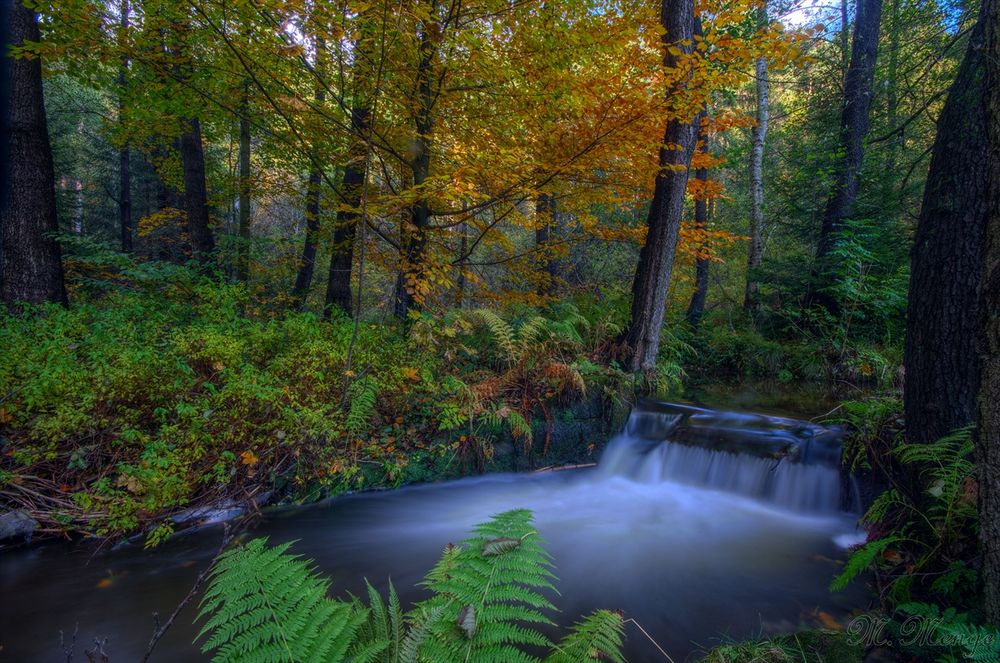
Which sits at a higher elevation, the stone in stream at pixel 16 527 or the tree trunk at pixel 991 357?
the tree trunk at pixel 991 357

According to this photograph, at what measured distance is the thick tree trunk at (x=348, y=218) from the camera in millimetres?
5512

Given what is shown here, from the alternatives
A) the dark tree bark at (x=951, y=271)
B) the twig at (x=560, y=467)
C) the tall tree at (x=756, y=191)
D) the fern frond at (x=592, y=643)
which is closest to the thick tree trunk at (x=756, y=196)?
the tall tree at (x=756, y=191)

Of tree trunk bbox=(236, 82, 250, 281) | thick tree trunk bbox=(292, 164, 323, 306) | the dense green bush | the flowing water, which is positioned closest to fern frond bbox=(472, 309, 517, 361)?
the dense green bush

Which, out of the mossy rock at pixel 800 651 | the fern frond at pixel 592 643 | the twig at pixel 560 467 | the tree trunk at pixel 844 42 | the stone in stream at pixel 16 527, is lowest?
the twig at pixel 560 467

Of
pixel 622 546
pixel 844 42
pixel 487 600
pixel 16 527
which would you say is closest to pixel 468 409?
pixel 622 546

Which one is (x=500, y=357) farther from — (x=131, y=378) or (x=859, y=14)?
(x=859, y=14)

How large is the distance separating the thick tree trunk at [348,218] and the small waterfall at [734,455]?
480 cm

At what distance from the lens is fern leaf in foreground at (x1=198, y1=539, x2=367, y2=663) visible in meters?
1.48

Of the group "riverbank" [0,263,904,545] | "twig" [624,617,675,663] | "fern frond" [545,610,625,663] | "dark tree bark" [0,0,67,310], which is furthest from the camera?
"dark tree bark" [0,0,67,310]

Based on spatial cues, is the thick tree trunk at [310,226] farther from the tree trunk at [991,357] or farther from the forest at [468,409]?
the tree trunk at [991,357]

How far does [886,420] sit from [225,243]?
1050cm

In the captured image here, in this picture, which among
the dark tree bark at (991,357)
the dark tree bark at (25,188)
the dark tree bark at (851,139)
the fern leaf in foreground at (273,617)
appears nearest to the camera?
the fern leaf in foreground at (273,617)

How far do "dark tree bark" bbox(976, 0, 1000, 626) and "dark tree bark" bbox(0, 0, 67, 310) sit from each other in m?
8.67

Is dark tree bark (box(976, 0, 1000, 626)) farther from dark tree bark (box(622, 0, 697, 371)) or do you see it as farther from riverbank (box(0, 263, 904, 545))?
dark tree bark (box(622, 0, 697, 371))
